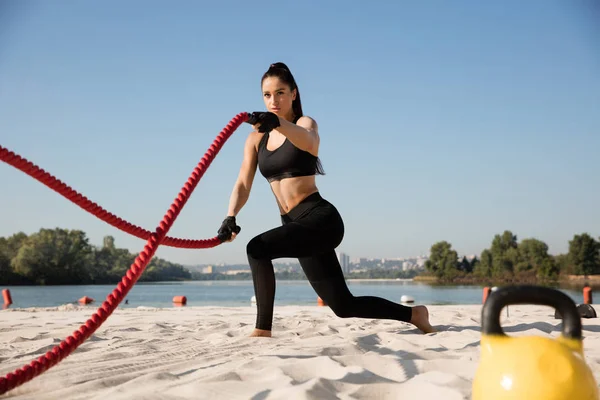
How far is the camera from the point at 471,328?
13.4 feet

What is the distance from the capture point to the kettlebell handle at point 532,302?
4.55 ft

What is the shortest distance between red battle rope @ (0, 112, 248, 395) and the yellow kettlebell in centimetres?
129

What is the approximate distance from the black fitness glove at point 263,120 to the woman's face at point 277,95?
0.73m

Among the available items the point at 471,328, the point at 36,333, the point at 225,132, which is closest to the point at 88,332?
the point at 225,132

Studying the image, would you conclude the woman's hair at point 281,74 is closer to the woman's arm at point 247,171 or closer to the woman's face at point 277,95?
the woman's face at point 277,95

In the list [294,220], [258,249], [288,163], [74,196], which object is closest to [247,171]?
[288,163]


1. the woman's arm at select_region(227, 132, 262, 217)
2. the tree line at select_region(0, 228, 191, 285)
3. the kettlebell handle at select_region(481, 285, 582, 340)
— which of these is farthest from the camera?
the tree line at select_region(0, 228, 191, 285)

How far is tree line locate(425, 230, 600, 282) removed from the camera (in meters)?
65.7

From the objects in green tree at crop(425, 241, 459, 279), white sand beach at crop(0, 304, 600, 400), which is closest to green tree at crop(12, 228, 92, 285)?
green tree at crop(425, 241, 459, 279)

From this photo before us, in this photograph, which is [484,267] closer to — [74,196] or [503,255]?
[503,255]

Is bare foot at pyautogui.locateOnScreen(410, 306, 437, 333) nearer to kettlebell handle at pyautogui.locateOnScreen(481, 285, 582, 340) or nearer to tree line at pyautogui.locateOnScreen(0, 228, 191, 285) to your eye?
kettlebell handle at pyautogui.locateOnScreen(481, 285, 582, 340)

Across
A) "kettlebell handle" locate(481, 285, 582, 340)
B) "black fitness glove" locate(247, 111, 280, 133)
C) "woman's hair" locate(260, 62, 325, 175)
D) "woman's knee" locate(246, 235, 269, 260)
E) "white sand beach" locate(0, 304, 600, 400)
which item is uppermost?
"woman's hair" locate(260, 62, 325, 175)

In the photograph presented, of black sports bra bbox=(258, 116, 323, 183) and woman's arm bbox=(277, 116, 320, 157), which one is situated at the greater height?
woman's arm bbox=(277, 116, 320, 157)

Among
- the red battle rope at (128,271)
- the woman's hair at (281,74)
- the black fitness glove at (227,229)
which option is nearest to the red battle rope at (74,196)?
the red battle rope at (128,271)
